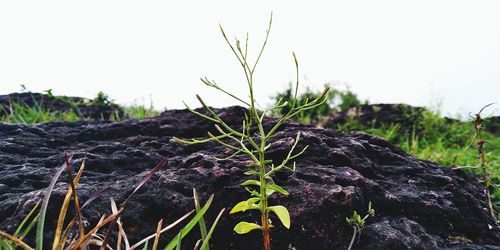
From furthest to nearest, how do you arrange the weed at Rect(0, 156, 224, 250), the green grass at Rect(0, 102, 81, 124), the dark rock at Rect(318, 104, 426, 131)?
the dark rock at Rect(318, 104, 426, 131) < the green grass at Rect(0, 102, 81, 124) < the weed at Rect(0, 156, 224, 250)

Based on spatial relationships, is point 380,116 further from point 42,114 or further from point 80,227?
point 80,227

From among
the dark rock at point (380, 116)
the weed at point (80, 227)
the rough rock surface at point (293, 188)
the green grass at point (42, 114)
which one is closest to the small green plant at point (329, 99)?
the dark rock at point (380, 116)

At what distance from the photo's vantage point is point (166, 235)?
2.10m

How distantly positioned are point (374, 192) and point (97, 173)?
135 cm

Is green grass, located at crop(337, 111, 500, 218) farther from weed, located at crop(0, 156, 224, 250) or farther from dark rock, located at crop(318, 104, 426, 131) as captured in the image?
weed, located at crop(0, 156, 224, 250)

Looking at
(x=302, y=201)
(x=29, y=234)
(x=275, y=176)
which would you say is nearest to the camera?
(x=29, y=234)

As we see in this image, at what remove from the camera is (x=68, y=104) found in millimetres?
6938

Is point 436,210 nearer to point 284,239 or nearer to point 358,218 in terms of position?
point 358,218

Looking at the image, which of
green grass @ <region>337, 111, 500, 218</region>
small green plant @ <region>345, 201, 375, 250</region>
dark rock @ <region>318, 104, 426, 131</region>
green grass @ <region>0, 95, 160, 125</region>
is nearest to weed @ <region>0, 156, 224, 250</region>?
small green plant @ <region>345, 201, 375, 250</region>

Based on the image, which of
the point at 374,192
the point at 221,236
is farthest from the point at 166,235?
the point at 374,192

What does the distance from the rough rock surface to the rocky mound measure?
3.35 metres

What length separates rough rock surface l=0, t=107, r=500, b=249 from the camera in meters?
2.11

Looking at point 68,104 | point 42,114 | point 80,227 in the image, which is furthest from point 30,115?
point 80,227

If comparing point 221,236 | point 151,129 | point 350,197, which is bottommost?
point 221,236
